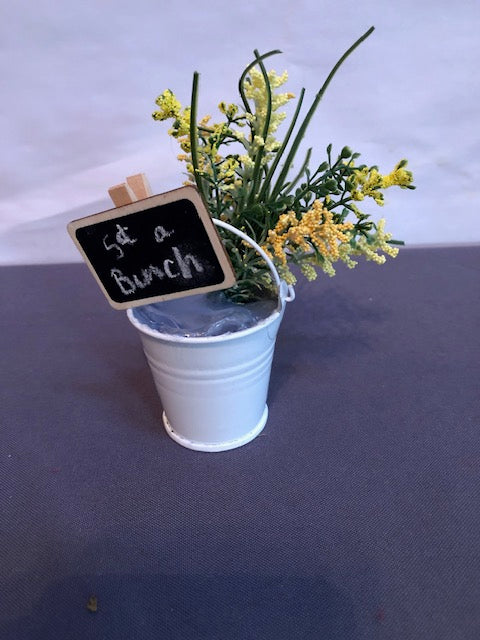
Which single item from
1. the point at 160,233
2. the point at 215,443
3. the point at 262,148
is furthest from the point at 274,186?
the point at 215,443

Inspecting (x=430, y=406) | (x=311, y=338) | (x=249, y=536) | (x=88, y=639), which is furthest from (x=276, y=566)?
(x=311, y=338)

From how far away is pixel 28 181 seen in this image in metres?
1.21

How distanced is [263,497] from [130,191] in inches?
15.7

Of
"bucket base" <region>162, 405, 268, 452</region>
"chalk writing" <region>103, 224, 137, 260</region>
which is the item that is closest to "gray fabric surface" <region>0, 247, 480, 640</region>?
"bucket base" <region>162, 405, 268, 452</region>

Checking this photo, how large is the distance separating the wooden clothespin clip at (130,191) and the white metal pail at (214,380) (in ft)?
0.43

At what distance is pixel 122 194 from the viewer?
1.56ft

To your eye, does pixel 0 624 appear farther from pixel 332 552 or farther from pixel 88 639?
pixel 332 552

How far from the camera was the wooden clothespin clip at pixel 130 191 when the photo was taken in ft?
1.55

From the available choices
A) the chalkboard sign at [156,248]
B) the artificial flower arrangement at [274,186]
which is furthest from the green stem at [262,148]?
the chalkboard sign at [156,248]

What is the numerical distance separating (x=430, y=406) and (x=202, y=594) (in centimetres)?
44

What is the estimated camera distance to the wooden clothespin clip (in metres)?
0.47

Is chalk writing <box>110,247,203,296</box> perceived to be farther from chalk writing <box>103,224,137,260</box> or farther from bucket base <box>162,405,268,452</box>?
bucket base <box>162,405,268,452</box>

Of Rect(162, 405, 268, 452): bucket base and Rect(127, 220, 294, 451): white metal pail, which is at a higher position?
Rect(127, 220, 294, 451): white metal pail

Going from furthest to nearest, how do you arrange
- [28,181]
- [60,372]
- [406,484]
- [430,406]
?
[28,181] < [60,372] < [430,406] < [406,484]
